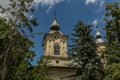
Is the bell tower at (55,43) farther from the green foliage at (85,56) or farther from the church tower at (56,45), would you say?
the green foliage at (85,56)

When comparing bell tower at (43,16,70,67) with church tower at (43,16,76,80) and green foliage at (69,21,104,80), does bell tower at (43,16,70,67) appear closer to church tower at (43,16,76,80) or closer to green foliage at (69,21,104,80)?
church tower at (43,16,76,80)

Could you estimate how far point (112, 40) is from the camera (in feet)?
72.1

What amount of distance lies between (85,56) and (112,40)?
104 inches

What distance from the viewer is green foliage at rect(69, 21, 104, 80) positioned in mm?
21391

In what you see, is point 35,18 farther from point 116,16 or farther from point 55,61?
point 55,61

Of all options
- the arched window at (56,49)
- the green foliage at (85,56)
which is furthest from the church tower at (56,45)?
the green foliage at (85,56)

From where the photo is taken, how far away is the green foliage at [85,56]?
70.2 ft

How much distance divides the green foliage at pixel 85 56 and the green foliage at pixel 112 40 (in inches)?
41.5

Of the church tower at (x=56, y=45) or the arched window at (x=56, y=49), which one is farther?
the arched window at (x=56, y=49)

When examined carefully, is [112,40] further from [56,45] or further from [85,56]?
[56,45]

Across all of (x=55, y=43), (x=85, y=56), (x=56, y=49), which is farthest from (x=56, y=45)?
(x=85, y=56)

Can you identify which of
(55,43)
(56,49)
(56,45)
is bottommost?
(56,49)

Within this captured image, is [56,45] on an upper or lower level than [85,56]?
upper

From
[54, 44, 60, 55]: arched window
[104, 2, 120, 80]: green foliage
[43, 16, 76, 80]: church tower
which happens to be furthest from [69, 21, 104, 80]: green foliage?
[54, 44, 60, 55]: arched window
